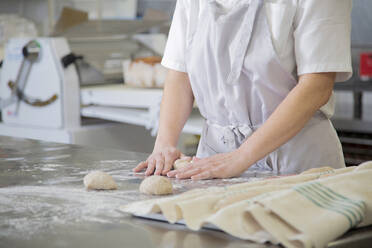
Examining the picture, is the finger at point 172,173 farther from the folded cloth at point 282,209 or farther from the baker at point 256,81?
the folded cloth at point 282,209

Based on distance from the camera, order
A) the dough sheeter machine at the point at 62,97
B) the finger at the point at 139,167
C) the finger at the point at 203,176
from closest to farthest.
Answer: the finger at the point at 203,176 → the finger at the point at 139,167 → the dough sheeter machine at the point at 62,97

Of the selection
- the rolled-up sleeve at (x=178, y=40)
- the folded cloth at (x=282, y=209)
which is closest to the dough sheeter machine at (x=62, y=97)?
the rolled-up sleeve at (x=178, y=40)

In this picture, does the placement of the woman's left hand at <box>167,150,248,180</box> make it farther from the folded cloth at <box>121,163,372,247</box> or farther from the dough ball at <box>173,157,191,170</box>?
the folded cloth at <box>121,163,372,247</box>

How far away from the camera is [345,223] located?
790mm

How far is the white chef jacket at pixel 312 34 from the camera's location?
54.7 inches

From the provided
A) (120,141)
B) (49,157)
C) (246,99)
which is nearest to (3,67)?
(120,141)

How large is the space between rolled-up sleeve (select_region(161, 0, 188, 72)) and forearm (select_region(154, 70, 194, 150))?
2 cm

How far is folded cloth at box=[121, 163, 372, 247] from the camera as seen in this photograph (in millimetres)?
762

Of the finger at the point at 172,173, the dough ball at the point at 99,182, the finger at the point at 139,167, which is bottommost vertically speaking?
the finger at the point at 139,167

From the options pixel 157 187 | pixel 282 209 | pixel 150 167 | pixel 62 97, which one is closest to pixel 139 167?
pixel 150 167

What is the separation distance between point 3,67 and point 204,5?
6.92ft

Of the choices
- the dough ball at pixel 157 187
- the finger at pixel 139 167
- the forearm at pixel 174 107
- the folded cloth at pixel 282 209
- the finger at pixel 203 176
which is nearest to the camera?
the folded cloth at pixel 282 209

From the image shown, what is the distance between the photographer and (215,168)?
4.13 ft

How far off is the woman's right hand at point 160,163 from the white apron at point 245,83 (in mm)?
221
